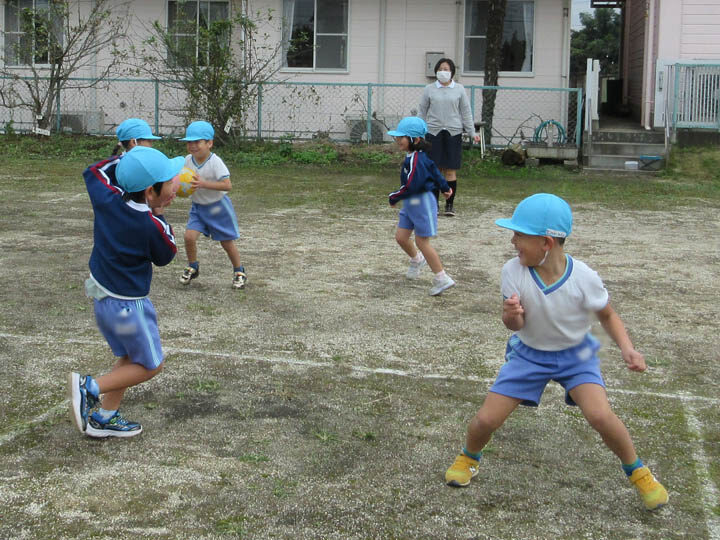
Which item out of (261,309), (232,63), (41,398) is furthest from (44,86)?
(41,398)

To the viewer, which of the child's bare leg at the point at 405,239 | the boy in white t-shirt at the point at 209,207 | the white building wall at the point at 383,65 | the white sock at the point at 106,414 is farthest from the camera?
the white building wall at the point at 383,65

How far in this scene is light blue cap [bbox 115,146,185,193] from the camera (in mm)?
4062

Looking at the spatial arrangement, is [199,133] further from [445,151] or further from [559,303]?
[445,151]

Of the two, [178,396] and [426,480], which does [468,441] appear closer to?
[426,480]

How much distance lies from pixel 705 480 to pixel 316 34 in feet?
59.6

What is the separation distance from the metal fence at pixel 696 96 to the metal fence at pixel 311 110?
6.73ft

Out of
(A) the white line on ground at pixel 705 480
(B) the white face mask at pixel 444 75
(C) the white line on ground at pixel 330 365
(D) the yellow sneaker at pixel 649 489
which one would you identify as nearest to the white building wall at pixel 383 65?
(B) the white face mask at pixel 444 75

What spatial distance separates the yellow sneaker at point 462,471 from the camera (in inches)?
152

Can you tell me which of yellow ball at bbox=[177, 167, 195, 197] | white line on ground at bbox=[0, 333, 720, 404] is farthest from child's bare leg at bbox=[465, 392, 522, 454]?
yellow ball at bbox=[177, 167, 195, 197]

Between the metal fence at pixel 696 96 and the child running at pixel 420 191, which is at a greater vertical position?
the metal fence at pixel 696 96

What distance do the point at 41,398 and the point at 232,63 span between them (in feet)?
49.5

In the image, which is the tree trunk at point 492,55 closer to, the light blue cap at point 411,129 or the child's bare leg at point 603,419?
the light blue cap at point 411,129

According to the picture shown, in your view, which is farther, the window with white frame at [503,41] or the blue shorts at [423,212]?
the window with white frame at [503,41]

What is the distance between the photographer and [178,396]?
4898 millimetres
